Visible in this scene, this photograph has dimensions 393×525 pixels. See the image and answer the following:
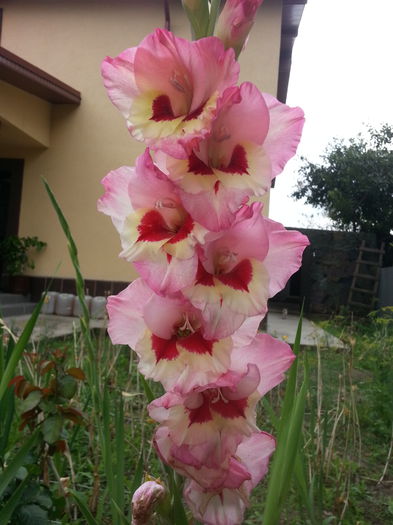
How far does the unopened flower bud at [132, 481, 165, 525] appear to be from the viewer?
62cm

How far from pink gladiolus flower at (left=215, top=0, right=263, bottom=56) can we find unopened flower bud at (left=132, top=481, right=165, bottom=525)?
565 mm

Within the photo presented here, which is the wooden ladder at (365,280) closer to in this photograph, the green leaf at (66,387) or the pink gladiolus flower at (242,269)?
the green leaf at (66,387)

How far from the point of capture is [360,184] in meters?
16.1

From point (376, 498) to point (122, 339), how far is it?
2029mm

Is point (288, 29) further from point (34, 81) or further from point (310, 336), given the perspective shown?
point (310, 336)

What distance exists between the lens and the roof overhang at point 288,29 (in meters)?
7.49

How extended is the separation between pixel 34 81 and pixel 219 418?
6941 mm

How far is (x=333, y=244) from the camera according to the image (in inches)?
477

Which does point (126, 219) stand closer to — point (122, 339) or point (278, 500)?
point (122, 339)

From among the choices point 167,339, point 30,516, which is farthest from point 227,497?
point 30,516

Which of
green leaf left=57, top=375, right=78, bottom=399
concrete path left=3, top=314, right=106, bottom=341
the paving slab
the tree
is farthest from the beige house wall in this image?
the tree

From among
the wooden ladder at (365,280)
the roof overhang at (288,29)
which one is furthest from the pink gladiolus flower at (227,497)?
the wooden ladder at (365,280)

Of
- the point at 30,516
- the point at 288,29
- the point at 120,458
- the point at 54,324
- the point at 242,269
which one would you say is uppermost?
the point at 288,29

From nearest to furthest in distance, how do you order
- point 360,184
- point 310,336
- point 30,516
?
1. point 30,516
2. point 310,336
3. point 360,184
